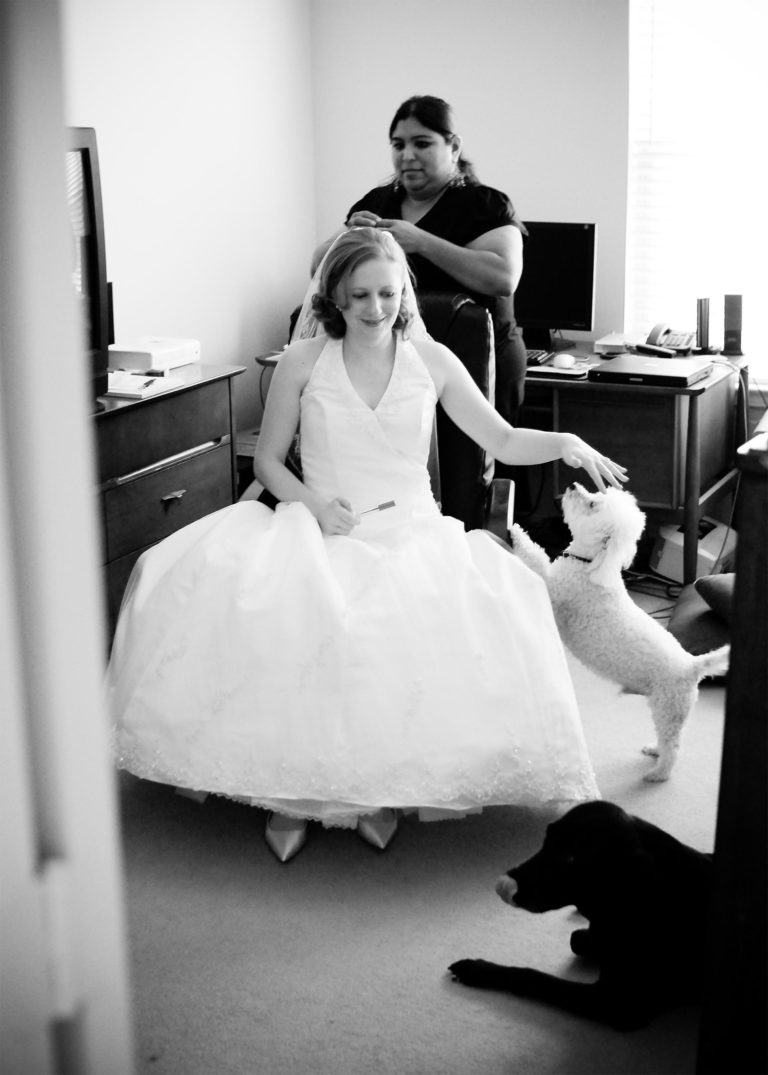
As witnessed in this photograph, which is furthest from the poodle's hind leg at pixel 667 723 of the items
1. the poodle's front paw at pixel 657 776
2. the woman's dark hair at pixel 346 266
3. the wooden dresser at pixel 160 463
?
the wooden dresser at pixel 160 463

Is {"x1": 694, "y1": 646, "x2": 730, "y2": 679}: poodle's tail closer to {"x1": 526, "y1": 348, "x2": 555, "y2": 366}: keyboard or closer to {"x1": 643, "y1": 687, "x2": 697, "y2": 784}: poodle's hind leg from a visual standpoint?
{"x1": 643, "y1": 687, "x2": 697, "y2": 784}: poodle's hind leg

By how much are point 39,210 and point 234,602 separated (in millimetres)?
1741

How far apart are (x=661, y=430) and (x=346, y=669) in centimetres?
207

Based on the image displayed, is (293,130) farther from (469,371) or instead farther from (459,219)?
(469,371)

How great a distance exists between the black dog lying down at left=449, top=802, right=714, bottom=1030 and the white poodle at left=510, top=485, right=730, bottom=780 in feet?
2.32

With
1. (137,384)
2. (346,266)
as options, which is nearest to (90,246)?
(137,384)

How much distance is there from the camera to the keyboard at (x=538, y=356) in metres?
4.16

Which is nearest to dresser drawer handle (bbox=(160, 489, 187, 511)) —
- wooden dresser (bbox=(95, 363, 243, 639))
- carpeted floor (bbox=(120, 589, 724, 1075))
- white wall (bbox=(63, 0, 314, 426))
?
wooden dresser (bbox=(95, 363, 243, 639))

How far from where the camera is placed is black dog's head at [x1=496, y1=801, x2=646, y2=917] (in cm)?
190

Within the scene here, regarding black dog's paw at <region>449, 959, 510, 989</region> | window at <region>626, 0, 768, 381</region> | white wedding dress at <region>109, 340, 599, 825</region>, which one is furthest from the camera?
window at <region>626, 0, 768, 381</region>

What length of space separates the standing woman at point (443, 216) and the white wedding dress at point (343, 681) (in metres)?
1.04

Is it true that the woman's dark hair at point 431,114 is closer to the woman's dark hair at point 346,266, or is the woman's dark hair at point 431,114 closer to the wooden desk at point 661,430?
the woman's dark hair at point 346,266

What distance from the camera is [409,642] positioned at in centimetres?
232

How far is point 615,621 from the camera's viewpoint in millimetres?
2635
